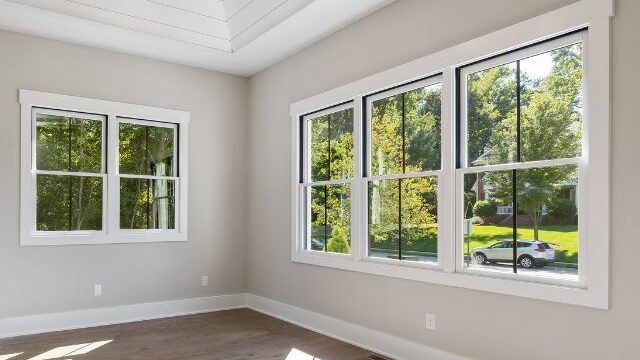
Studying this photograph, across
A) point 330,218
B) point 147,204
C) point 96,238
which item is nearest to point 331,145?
point 330,218

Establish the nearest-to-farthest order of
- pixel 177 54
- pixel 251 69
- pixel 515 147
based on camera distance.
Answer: pixel 515 147, pixel 177 54, pixel 251 69

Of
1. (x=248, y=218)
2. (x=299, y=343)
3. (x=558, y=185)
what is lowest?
(x=299, y=343)

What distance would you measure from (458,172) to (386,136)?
35.2 inches

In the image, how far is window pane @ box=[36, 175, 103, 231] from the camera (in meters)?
4.75

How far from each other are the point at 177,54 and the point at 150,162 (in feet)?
4.11

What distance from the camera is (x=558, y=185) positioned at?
2.90 metres

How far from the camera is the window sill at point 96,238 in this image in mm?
4652

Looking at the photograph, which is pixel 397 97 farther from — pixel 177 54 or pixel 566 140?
pixel 177 54

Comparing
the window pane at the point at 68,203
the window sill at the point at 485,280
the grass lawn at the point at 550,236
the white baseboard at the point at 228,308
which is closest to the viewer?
the window sill at the point at 485,280

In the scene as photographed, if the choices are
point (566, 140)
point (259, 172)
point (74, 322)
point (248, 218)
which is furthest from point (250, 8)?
point (74, 322)

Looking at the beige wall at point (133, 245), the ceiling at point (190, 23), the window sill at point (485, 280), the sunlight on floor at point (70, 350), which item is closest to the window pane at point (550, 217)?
the window sill at point (485, 280)

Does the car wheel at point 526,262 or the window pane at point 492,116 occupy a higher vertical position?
the window pane at point 492,116

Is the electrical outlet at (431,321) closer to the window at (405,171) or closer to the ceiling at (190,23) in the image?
the window at (405,171)

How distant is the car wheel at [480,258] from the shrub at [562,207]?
1.90 ft
